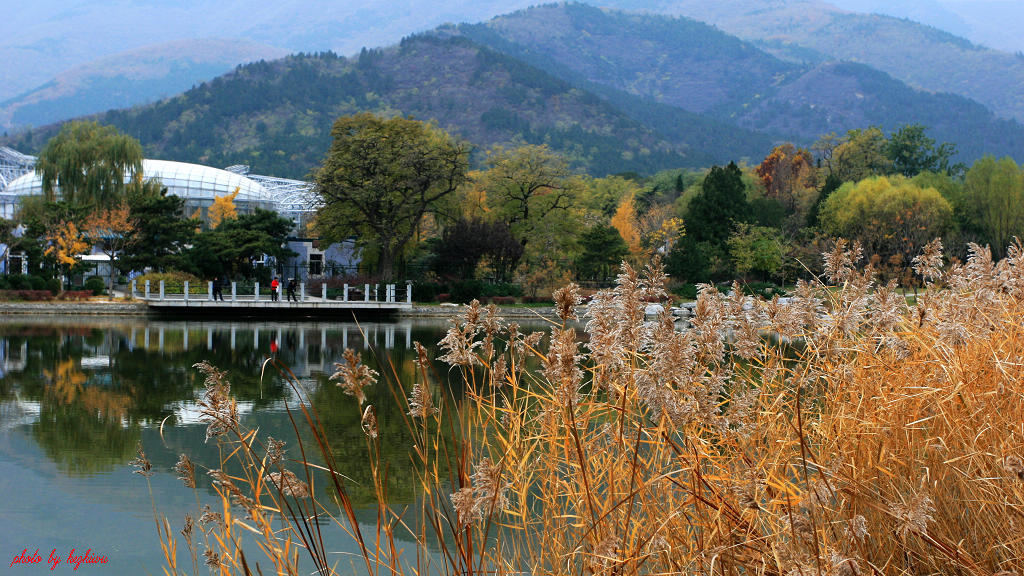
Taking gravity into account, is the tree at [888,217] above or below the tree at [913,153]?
below

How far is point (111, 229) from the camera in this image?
27938mm

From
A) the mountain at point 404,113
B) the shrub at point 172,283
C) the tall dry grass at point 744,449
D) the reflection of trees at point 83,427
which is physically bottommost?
the reflection of trees at point 83,427

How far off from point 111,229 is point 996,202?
3569 centimetres

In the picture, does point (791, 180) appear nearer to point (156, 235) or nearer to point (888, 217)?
point (888, 217)

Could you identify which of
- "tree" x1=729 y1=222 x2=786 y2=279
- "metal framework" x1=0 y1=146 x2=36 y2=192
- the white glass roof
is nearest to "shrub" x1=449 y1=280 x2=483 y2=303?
"tree" x1=729 y1=222 x2=786 y2=279

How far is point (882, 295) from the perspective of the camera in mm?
2586

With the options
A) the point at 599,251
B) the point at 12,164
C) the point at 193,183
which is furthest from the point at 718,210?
the point at 12,164

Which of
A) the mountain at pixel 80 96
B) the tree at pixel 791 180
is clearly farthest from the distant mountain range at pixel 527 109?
the mountain at pixel 80 96

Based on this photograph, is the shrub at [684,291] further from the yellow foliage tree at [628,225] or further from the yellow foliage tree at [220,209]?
the yellow foliage tree at [220,209]

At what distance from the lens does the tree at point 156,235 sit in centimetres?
2816

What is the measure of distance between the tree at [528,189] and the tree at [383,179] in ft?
9.49

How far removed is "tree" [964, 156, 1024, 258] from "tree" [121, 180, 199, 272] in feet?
106

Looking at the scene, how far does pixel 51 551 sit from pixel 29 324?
18145 millimetres

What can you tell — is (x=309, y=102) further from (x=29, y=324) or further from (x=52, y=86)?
(x=52, y=86)
